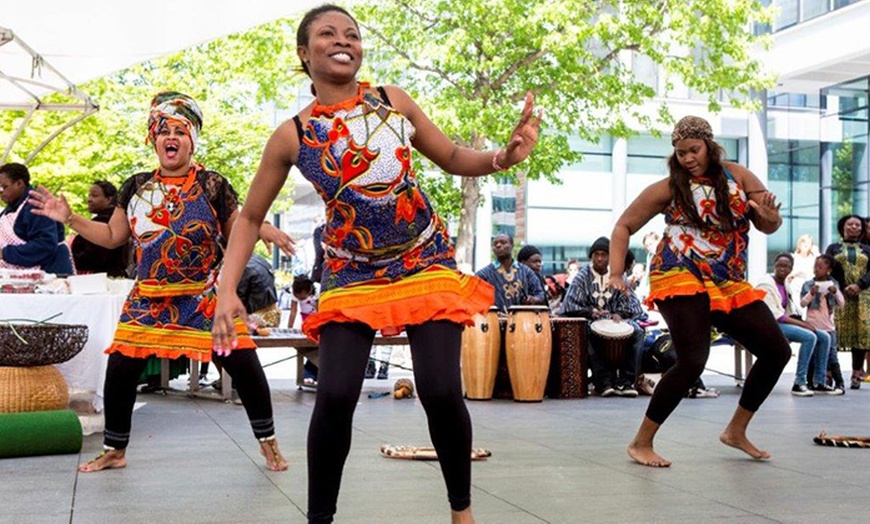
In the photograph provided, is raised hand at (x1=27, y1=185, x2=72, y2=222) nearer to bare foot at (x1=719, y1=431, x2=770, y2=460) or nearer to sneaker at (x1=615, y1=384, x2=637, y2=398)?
bare foot at (x1=719, y1=431, x2=770, y2=460)

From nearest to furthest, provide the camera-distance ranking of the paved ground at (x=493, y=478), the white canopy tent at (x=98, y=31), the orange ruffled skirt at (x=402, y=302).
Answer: the orange ruffled skirt at (x=402, y=302) → the paved ground at (x=493, y=478) → the white canopy tent at (x=98, y=31)

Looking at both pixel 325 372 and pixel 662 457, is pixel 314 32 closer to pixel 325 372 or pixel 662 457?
pixel 325 372

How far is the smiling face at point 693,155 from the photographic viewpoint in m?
6.82

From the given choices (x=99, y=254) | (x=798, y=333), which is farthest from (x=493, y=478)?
(x=798, y=333)

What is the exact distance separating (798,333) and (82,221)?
353 inches

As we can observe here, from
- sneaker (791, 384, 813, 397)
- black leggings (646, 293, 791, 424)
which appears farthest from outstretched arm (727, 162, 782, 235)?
sneaker (791, 384, 813, 397)

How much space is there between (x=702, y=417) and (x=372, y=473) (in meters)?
4.36

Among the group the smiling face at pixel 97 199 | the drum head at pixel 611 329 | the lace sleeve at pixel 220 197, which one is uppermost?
the smiling face at pixel 97 199

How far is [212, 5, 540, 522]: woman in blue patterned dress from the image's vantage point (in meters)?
4.12

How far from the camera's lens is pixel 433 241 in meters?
4.33

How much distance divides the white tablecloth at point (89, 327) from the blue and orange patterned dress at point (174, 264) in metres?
1.77

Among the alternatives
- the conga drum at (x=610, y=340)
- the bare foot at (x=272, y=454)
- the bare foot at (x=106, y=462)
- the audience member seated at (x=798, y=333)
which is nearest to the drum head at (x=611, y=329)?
the conga drum at (x=610, y=340)

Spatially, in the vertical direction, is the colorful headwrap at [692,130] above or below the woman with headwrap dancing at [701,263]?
above

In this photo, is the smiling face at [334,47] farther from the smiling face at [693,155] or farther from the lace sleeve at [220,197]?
the smiling face at [693,155]
